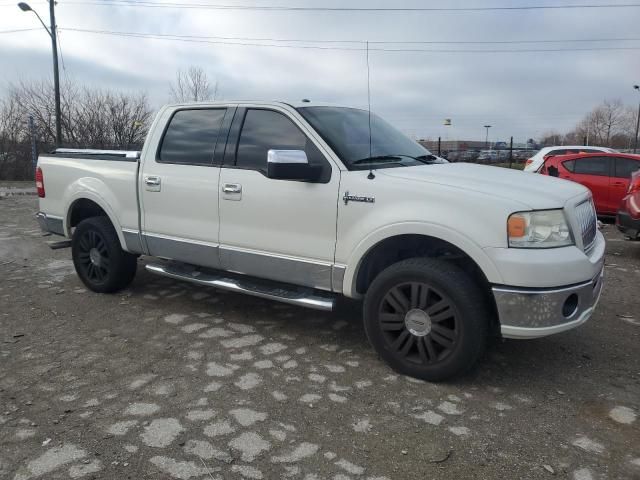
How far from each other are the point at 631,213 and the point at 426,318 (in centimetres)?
532

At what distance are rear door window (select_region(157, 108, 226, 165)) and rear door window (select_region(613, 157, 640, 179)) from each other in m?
8.79

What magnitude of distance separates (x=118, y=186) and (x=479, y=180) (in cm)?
339

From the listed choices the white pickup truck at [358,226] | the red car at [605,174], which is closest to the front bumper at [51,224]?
the white pickup truck at [358,226]

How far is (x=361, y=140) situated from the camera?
4195mm

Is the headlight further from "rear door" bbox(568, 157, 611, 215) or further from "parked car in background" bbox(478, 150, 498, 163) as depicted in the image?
"parked car in background" bbox(478, 150, 498, 163)

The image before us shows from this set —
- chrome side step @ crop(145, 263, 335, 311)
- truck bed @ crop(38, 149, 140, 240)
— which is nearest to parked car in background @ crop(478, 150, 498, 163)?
truck bed @ crop(38, 149, 140, 240)

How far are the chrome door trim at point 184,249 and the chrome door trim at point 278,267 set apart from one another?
0.11m

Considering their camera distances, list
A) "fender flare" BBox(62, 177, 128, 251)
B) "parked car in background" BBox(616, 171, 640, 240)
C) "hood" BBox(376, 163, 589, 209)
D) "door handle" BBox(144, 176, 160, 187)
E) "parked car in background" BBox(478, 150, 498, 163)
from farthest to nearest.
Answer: "parked car in background" BBox(478, 150, 498, 163), "parked car in background" BBox(616, 171, 640, 240), "fender flare" BBox(62, 177, 128, 251), "door handle" BBox(144, 176, 160, 187), "hood" BBox(376, 163, 589, 209)

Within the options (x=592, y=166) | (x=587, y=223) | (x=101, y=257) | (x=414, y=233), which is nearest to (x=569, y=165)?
(x=592, y=166)

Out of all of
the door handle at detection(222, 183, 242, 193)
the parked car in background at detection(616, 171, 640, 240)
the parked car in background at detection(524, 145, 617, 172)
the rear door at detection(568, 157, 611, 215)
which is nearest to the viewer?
the door handle at detection(222, 183, 242, 193)

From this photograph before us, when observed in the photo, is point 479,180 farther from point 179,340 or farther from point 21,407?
point 21,407

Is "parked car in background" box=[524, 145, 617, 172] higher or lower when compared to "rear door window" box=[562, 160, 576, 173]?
higher

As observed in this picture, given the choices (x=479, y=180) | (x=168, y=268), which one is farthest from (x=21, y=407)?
(x=479, y=180)

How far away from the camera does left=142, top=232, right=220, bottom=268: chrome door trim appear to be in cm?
450
